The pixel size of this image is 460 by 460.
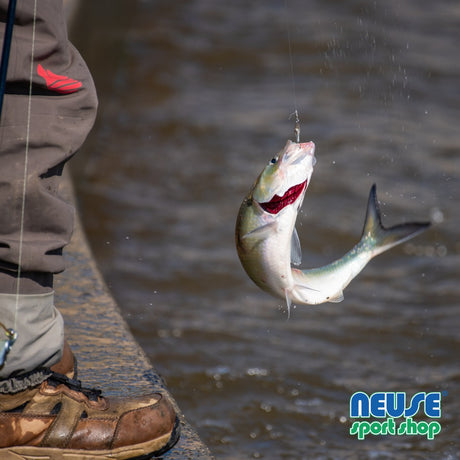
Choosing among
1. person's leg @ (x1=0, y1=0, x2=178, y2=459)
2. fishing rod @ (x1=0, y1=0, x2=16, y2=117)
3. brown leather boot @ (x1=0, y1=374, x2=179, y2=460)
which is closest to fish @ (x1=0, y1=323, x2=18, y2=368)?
person's leg @ (x1=0, y1=0, x2=178, y2=459)

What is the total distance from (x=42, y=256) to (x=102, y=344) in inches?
34.2

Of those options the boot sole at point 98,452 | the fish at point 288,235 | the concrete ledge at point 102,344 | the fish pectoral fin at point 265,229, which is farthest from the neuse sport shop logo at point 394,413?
the fish pectoral fin at point 265,229

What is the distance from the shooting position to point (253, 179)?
6.68 metres

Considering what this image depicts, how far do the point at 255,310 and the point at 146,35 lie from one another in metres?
6.09

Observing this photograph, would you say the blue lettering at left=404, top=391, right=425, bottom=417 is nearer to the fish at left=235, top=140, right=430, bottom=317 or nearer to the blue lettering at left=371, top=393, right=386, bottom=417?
the blue lettering at left=371, top=393, right=386, bottom=417

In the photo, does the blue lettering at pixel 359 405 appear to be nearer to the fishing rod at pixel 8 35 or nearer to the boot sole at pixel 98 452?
the boot sole at pixel 98 452

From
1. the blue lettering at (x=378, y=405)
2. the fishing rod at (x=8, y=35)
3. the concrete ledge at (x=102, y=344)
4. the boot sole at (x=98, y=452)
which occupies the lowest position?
the blue lettering at (x=378, y=405)

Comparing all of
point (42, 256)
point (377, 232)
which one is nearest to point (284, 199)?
point (377, 232)

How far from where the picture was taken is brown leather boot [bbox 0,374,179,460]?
220cm

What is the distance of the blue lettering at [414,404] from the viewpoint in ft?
12.2

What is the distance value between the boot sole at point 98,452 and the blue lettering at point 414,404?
163 centimetres

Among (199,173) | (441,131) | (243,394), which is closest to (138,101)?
(199,173)

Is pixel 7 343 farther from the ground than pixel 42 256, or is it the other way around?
pixel 42 256

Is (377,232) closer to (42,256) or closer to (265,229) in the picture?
(265,229)
